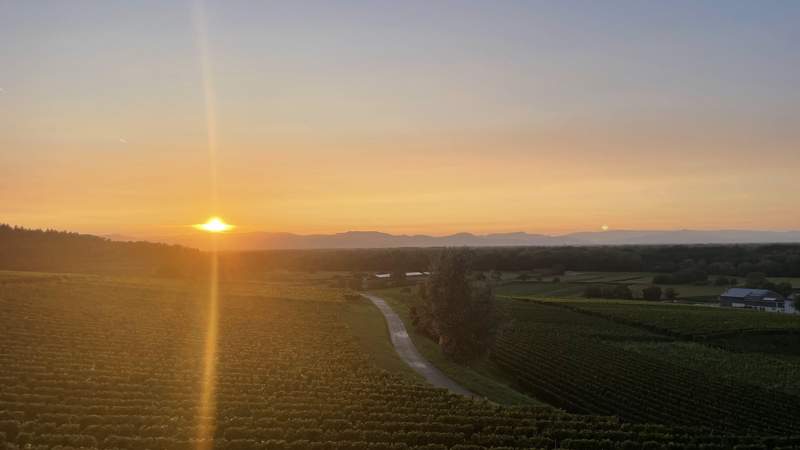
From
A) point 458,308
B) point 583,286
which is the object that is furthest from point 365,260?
point 458,308

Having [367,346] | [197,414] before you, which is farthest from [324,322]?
[197,414]

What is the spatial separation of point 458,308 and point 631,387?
48.7ft

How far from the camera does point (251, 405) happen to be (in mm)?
28047

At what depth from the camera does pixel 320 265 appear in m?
168

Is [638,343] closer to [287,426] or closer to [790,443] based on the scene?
[790,443]

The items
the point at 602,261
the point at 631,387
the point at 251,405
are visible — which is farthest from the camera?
the point at 602,261

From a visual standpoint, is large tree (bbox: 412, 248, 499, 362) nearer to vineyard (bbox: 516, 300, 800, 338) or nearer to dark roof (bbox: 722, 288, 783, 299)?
vineyard (bbox: 516, 300, 800, 338)

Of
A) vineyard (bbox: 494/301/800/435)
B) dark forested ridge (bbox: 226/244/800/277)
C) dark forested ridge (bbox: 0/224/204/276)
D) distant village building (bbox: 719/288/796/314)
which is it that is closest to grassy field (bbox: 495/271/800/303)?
distant village building (bbox: 719/288/796/314)

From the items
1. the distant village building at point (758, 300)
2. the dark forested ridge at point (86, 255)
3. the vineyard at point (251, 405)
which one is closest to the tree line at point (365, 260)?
the dark forested ridge at point (86, 255)

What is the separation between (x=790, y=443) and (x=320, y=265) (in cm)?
14309

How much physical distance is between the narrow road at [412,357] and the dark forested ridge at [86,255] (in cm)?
6606

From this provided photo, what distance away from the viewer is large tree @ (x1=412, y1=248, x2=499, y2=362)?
4953 centimetres

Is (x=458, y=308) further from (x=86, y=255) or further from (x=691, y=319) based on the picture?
(x=86, y=255)

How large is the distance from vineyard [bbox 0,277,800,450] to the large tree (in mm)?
8032
